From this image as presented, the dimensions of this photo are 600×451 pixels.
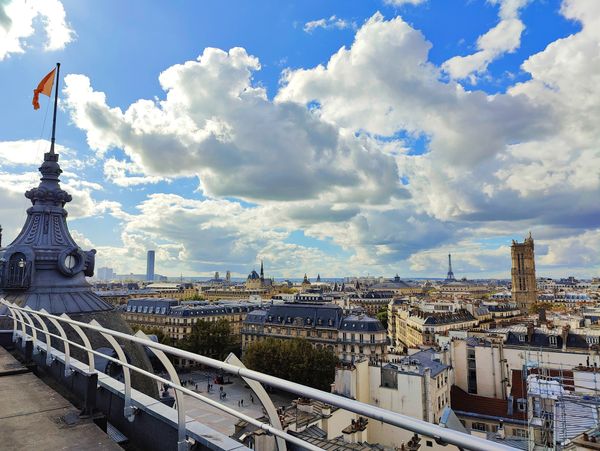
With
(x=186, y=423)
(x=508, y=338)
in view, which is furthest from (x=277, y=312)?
(x=186, y=423)

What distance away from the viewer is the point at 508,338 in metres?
48.4

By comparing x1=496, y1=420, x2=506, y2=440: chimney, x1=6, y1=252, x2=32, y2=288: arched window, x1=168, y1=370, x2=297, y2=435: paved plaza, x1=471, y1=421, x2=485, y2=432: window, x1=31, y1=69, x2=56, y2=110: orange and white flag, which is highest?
x1=31, y1=69, x2=56, y2=110: orange and white flag

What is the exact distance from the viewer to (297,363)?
171 ft

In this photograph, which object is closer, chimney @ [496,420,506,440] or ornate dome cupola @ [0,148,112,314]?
ornate dome cupola @ [0,148,112,314]

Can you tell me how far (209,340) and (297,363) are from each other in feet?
64.4

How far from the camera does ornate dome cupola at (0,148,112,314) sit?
18.2m

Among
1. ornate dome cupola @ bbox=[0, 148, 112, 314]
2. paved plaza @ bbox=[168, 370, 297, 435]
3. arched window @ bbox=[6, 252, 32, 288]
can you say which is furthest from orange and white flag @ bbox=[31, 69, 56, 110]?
paved plaza @ bbox=[168, 370, 297, 435]

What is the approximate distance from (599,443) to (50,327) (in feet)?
61.5

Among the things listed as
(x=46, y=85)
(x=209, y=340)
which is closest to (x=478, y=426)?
(x=46, y=85)

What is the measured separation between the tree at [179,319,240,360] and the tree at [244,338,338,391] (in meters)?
12.3

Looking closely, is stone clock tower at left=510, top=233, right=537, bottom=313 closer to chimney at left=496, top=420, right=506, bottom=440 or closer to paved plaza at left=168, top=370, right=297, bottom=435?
paved plaza at left=168, top=370, right=297, bottom=435

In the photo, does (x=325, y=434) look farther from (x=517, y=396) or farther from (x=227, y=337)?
(x=227, y=337)

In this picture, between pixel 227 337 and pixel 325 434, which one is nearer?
pixel 325 434

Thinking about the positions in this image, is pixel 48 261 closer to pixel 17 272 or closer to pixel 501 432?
pixel 17 272
